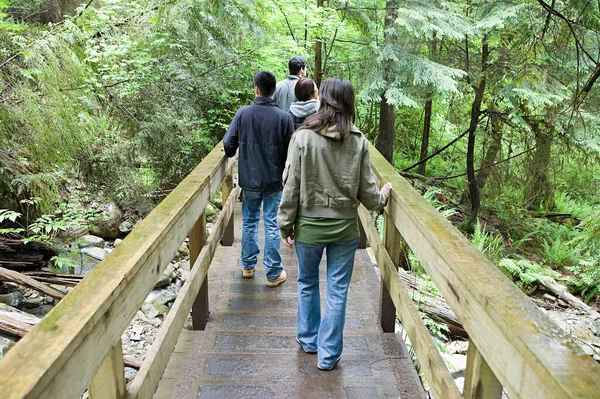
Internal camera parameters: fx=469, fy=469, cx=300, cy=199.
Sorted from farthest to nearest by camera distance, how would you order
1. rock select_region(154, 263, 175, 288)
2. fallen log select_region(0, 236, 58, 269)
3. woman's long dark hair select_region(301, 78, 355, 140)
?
rock select_region(154, 263, 175, 288) → fallen log select_region(0, 236, 58, 269) → woman's long dark hair select_region(301, 78, 355, 140)

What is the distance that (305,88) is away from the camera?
399 cm

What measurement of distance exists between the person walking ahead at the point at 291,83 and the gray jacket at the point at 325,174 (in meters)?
2.42

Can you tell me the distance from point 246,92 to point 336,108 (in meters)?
7.22

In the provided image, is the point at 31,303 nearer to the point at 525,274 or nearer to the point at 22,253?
the point at 22,253

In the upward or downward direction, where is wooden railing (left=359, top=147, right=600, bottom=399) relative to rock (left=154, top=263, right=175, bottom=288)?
upward

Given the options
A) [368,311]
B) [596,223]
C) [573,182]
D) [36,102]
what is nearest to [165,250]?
[368,311]

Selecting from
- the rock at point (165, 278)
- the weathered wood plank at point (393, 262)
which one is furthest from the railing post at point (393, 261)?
the rock at point (165, 278)

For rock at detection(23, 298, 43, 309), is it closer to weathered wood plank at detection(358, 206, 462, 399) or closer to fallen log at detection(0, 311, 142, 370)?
fallen log at detection(0, 311, 142, 370)

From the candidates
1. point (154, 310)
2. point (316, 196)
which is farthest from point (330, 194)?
point (154, 310)

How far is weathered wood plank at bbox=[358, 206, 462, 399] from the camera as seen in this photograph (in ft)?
7.14

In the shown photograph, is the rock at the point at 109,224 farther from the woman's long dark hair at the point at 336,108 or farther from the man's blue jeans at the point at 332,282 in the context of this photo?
the woman's long dark hair at the point at 336,108

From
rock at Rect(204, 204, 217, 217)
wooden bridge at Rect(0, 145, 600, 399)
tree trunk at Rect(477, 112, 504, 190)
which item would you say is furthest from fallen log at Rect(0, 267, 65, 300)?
tree trunk at Rect(477, 112, 504, 190)

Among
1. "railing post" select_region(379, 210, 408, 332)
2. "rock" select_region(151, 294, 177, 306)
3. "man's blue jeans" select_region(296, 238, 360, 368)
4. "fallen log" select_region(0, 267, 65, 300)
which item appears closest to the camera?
"man's blue jeans" select_region(296, 238, 360, 368)

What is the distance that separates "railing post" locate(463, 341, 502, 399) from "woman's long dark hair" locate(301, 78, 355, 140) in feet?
4.77
